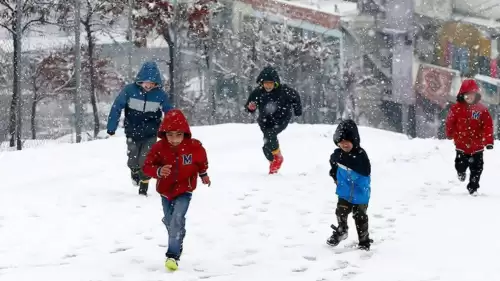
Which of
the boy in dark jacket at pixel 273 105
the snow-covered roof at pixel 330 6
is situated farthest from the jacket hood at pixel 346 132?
the snow-covered roof at pixel 330 6

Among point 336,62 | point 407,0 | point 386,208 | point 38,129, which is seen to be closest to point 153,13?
point 336,62

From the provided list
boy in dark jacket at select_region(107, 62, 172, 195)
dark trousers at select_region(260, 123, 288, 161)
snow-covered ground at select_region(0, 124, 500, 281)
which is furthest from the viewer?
dark trousers at select_region(260, 123, 288, 161)

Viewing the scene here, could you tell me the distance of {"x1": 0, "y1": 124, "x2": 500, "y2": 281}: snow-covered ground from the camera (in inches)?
208

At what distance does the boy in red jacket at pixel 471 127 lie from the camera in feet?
28.8

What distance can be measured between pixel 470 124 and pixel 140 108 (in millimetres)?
4666

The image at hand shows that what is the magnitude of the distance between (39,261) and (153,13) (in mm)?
28137

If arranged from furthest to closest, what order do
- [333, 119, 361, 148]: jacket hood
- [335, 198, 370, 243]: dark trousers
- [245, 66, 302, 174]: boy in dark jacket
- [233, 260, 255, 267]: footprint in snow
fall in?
[245, 66, 302, 174]: boy in dark jacket → [335, 198, 370, 243]: dark trousers → [333, 119, 361, 148]: jacket hood → [233, 260, 255, 267]: footprint in snow

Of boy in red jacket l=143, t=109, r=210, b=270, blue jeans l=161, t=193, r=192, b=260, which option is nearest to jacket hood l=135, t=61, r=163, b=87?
boy in red jacket l=143, t=109, r=210, b=270

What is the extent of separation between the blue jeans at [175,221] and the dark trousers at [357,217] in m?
Result: 1.51

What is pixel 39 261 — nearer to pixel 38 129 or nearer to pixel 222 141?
pixel 222 141

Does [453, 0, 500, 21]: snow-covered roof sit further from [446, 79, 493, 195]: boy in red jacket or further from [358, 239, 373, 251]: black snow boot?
[358, 239, 373, 251]: black snow boot

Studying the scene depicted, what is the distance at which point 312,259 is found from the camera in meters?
5.63

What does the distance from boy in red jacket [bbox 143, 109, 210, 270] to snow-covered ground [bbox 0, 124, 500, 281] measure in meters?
0.37

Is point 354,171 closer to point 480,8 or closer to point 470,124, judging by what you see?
point 470,124
